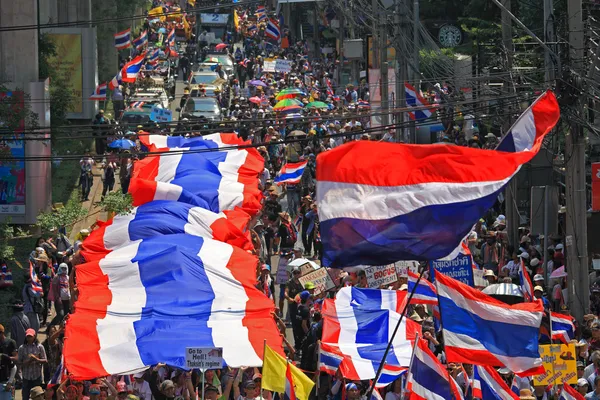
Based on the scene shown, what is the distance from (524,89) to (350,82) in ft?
121

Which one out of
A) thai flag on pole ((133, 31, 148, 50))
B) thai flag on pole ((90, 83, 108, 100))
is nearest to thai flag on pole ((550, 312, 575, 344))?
thai flag on pole ((90, 83, 108, 100))

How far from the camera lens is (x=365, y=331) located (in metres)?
18.8

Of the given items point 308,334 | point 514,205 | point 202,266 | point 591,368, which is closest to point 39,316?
point 202,266

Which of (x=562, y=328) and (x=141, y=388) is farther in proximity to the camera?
(x=141, y=388)

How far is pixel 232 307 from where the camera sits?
66.4ft

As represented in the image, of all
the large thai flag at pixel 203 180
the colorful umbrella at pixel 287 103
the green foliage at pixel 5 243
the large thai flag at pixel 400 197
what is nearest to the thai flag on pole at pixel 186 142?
the large thai flag at pixel 203 180

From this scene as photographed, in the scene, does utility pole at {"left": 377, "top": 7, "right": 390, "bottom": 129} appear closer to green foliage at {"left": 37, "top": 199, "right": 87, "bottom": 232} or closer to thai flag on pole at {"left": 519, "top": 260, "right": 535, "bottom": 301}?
green foliage at {"left": 37, "top": 199, "right": 87, "bottom": 232}

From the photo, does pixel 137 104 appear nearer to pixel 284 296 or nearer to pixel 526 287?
pixel 284 296

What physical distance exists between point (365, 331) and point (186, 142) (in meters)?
14.2

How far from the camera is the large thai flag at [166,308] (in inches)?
728

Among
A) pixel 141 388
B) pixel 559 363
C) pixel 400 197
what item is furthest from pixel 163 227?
pixel 400 197

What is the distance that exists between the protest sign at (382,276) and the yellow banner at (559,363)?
6.18 meters

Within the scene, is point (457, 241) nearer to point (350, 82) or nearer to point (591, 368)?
point (591, 368)

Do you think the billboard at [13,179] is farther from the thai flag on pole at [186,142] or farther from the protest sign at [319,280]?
the protest sign at [319,280]
